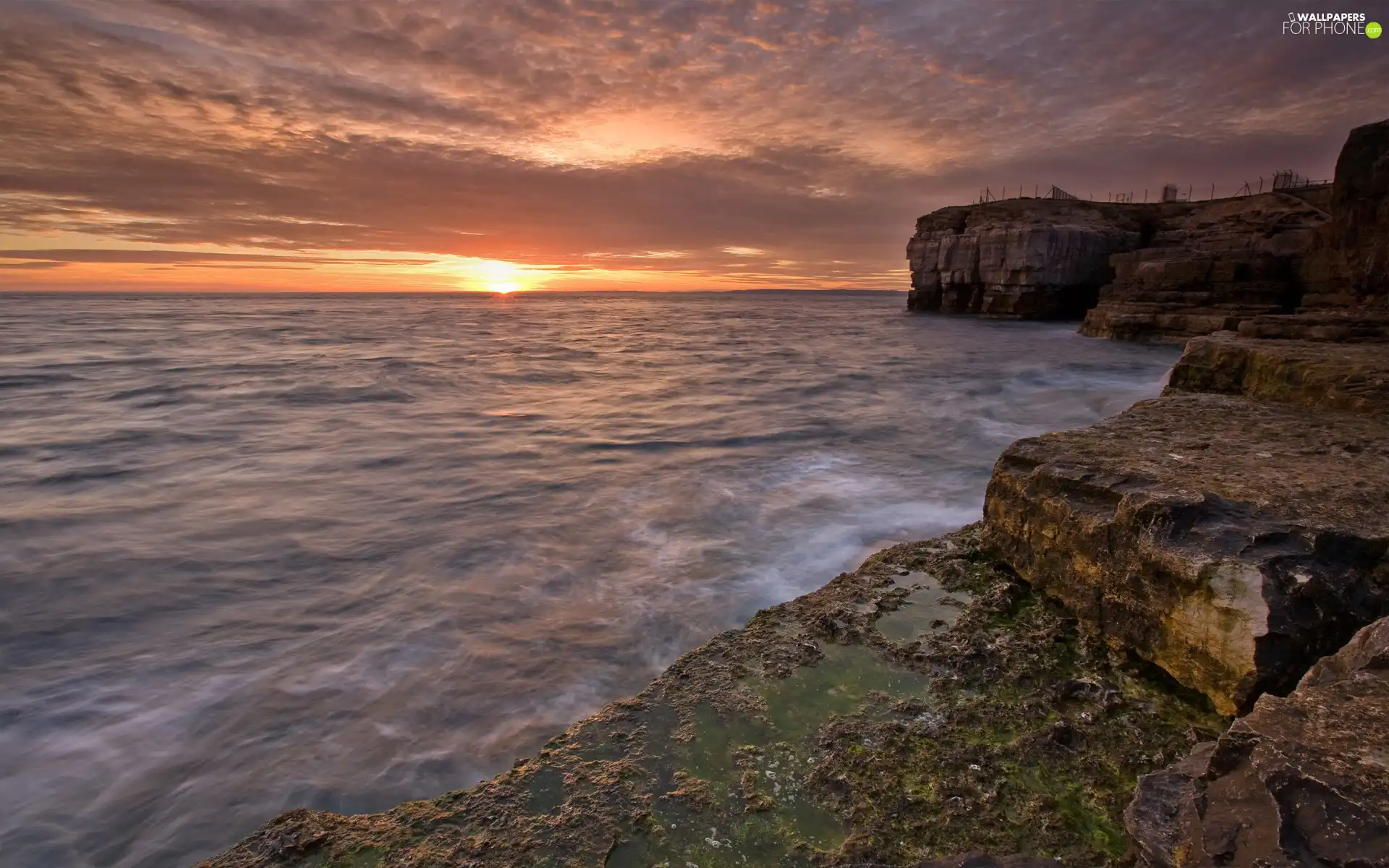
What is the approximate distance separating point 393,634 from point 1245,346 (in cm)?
895

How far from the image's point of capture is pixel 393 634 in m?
4.78

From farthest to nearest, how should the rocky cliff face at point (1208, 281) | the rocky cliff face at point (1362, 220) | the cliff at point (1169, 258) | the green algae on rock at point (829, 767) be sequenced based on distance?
the rocky cliff face at point (1208, 281) → the cliff at point (1169, 258) → the rocky cliff face at point (1362, 220) → the green algae on rock at point (829, 767)

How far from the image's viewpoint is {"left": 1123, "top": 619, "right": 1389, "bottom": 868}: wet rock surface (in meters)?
1.35

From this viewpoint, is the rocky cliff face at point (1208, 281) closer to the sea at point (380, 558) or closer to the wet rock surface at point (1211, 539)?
the sea at point (380, 558)

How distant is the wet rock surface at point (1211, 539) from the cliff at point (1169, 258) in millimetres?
9105

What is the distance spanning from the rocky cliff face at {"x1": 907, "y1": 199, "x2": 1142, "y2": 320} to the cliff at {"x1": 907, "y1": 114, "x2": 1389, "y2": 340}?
8 cm

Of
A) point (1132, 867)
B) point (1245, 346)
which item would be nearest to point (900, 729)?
point (1132, 867)

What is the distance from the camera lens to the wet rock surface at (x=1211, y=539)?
2520 mm

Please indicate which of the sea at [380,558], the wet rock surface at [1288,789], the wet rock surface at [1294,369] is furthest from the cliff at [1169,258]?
the wet rock surface at [1288,789]

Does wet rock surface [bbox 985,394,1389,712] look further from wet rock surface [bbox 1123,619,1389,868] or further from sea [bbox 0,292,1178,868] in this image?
sea [bbox 0,292,1178,868]

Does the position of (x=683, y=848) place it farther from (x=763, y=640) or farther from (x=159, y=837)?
(x=159, y=837)

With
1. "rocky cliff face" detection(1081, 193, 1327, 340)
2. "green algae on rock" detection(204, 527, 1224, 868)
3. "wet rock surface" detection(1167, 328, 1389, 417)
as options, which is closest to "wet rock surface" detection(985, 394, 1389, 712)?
"green algae on rock" detection(204, 527, 1224, 868)

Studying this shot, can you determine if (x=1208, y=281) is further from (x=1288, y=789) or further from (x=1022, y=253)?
(x=1288, y=789)

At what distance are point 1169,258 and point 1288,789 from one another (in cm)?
3244
